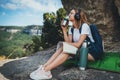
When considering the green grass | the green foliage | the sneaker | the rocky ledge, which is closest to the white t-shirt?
the green grass

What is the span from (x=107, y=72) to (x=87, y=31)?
1.24 meters

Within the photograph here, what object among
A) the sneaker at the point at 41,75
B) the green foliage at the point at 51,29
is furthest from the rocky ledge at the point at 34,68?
the green foliage at the point at 51,29

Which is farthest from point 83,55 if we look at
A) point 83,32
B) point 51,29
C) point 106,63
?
point 51,29

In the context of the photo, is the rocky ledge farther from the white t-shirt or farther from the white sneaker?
the white t-shirt

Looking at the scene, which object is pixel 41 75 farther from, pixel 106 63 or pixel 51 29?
pixel 51 29

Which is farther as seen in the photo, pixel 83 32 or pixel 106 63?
pixel 106 63

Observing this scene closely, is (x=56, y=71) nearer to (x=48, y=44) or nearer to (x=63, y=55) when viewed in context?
(x=63, y=55)

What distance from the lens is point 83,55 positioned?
793 centimetres

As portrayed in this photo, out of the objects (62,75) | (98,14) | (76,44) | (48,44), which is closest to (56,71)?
(62,75)

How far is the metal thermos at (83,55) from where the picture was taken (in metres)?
7.93

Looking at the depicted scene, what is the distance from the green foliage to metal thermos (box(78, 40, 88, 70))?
11.3 meters

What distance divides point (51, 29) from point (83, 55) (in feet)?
40.1

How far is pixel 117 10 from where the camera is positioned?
12.4 m

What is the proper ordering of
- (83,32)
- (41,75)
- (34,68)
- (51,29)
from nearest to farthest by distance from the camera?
(41,75) → (83,32) → (34,68) → (51,29)
